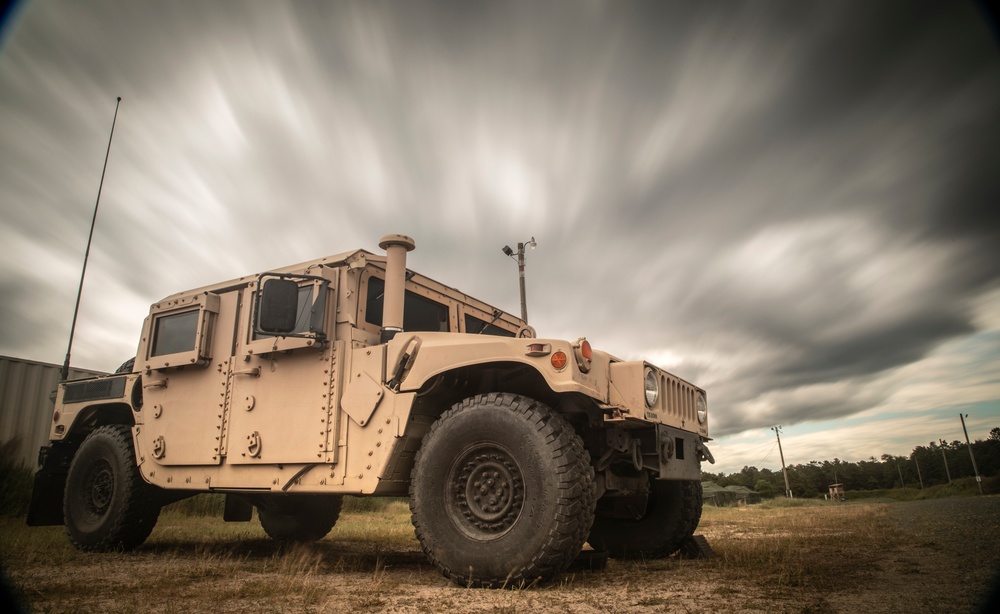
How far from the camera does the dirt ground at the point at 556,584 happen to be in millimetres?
3094

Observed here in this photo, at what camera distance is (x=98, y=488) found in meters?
6.37

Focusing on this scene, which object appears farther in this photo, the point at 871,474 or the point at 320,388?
the point at 871,474

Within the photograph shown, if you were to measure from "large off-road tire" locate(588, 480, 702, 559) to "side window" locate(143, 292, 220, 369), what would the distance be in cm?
411

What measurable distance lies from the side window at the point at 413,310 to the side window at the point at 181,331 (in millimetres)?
1786

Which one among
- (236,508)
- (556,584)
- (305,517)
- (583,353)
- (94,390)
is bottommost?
(556,584)

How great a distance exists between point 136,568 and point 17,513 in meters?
6.68

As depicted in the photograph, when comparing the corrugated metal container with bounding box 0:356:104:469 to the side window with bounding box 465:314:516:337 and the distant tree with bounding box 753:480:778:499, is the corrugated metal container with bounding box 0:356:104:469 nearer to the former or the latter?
the side window with bounding box 465:314:516:337

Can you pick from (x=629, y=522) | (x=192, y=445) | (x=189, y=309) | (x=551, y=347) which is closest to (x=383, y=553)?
(x=192, y=445)

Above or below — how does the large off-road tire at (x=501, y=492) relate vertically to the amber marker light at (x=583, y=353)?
below

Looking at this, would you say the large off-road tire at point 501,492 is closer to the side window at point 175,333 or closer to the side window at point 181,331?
the side window at point 181,331

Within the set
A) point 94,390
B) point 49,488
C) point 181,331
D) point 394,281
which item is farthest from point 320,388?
point 49,488

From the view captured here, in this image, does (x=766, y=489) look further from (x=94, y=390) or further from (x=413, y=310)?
(x=94, y=390)

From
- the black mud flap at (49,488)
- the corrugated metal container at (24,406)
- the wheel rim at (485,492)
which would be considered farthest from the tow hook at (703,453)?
the corrugated metal container at (24,406)

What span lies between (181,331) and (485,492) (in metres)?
3.97
